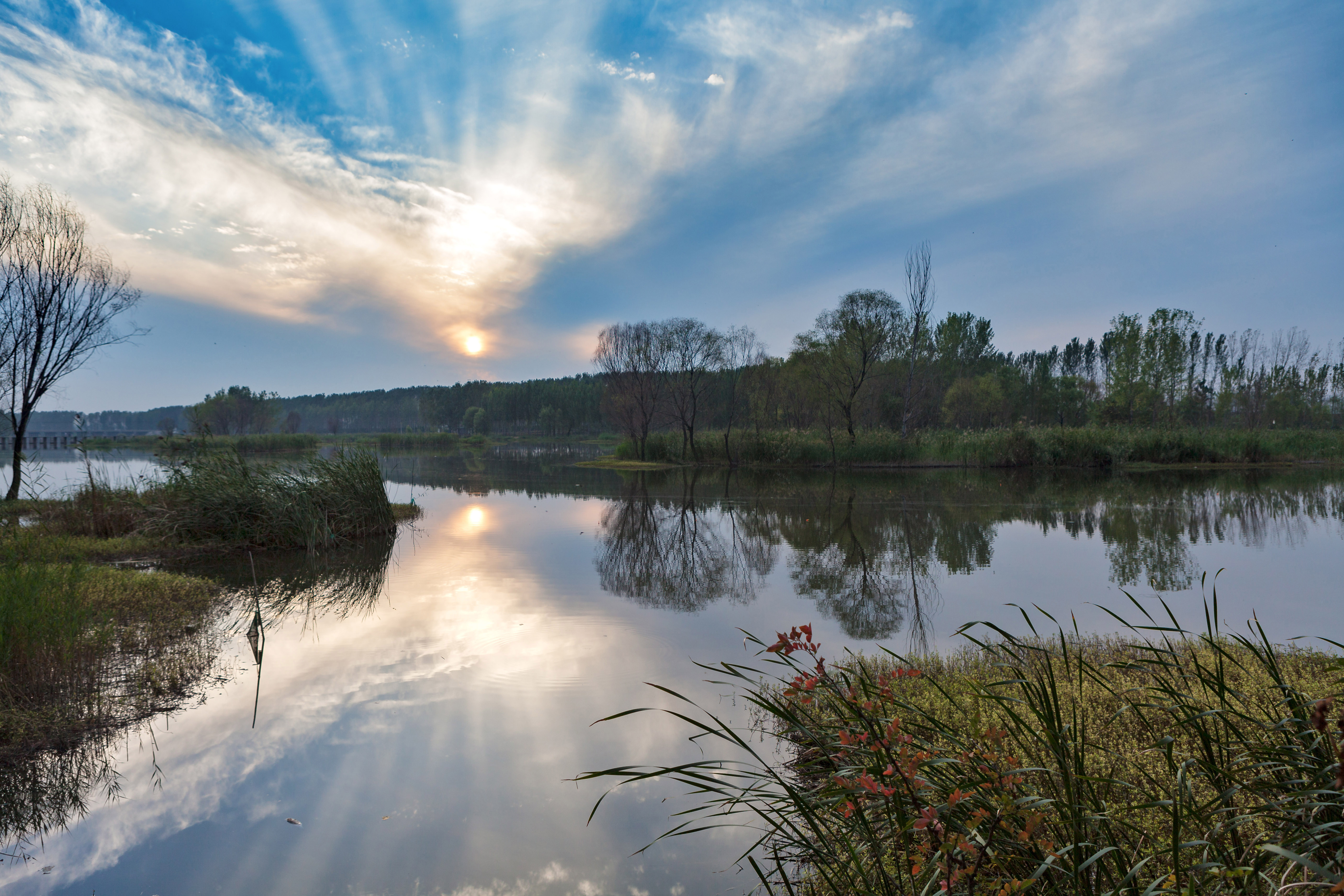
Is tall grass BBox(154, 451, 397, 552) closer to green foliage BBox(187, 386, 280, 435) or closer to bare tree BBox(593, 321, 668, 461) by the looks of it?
bare tree BBox(593, 321, 668, 461)

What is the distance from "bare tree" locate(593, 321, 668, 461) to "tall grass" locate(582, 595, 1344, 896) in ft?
116

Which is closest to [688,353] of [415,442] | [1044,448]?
[1044,448]

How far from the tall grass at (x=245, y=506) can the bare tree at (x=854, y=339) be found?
27.0 meters

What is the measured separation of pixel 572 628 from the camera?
6551 millimetres

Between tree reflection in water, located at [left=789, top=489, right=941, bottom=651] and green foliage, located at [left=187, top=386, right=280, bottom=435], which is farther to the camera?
green foliage, located at [left=187, top=386, right=280, bottom=435]

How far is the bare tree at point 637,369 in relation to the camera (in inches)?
1559

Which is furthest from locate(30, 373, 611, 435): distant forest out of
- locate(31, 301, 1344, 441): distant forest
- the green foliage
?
locate(31, 301, 1344, 441): distant forest

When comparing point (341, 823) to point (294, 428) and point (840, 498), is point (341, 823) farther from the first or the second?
point (294, 428)

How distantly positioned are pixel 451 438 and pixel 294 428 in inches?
1371

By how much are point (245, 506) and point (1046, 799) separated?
39.5ft

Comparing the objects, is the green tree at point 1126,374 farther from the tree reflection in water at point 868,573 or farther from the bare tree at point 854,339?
the tree reflection in water at point 868,573

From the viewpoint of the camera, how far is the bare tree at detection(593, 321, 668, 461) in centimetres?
3959

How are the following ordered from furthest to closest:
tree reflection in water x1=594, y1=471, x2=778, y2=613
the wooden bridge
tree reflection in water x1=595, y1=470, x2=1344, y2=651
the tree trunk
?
the wooden bridge, the tree trunk, tree reflection in water x1=594, y1=471, x2=778, y2=613, tree reflection in water x1=595, y1=470, x2=1344, y2=651

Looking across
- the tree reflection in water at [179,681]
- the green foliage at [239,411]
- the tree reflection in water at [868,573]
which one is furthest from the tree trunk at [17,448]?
the green foliage at [239,411]
